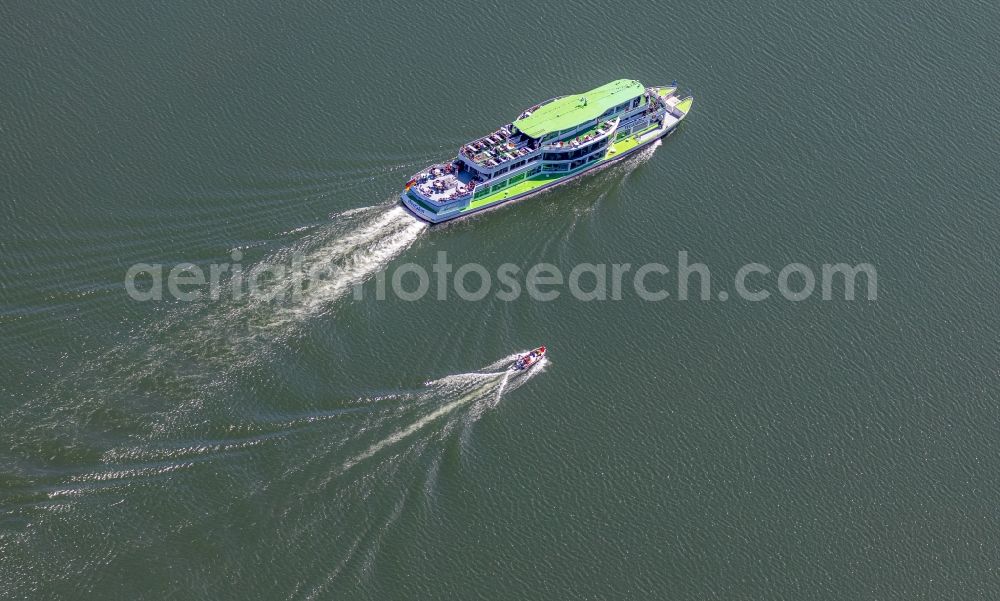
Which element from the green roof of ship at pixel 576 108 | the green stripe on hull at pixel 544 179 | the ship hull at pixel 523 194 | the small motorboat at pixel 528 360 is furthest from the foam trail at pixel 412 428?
the green roof of ship at pixel 576 108

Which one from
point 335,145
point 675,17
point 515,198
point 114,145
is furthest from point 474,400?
point 675,17

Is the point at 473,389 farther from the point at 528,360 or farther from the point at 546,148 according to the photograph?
the point at 546,148

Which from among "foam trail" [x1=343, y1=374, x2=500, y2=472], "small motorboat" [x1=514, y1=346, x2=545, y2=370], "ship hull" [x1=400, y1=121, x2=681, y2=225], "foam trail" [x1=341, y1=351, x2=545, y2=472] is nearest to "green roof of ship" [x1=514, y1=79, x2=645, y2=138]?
"ship hull" [x1=400, y1=121, x2=681, y2=225]

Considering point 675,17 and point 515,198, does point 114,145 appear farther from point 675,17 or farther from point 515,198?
point 675,17

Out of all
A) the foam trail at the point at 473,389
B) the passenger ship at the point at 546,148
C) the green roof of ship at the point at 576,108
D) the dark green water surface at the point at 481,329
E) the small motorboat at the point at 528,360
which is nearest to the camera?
the dark green water surface at the point at 481,329

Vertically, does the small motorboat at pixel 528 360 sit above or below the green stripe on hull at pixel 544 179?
below

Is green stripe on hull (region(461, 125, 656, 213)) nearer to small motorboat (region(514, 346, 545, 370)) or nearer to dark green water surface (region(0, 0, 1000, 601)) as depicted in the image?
dark green water surface (region(0, 0, 1000, 601))

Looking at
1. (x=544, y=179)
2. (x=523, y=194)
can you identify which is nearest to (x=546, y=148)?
(x=544, y=179)

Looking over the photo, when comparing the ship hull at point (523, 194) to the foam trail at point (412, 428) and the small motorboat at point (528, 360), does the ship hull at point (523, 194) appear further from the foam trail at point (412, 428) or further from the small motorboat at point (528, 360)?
the foam trail at point (412, 428)
